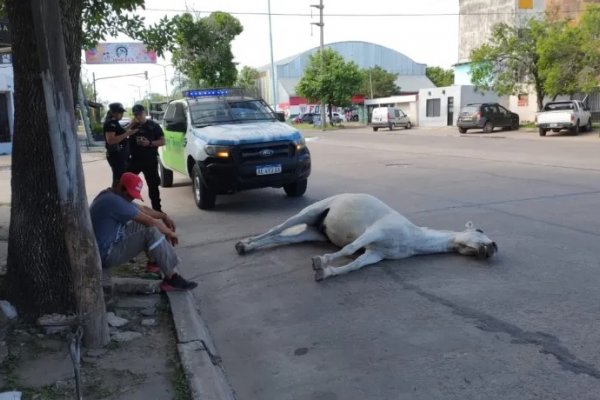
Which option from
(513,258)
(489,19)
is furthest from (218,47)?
(513,258)

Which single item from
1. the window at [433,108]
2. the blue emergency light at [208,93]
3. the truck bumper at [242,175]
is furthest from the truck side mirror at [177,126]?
the window at [433,108]

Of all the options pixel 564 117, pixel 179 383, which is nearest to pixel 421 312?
pixel 179 383

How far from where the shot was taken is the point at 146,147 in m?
8.35

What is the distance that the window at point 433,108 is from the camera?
145 feet

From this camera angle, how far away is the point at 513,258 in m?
5.96

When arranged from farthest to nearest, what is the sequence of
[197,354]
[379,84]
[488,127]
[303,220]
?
[379,84], [488,127], [303,220], [197,354]

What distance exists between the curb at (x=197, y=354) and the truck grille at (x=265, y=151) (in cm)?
421

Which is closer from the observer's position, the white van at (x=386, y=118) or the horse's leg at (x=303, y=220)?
the horse's leg at (x=303, y=220)

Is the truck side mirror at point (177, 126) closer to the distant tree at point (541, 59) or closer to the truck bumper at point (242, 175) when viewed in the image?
the truck bumper at point (242, 175)

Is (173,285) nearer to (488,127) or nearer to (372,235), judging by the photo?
(372,235)

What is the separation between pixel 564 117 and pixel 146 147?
24.0m

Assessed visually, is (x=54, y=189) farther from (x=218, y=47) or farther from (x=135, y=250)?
(x=218, y=47)

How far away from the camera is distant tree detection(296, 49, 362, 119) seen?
4706 centimetres

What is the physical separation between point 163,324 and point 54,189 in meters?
1.32
